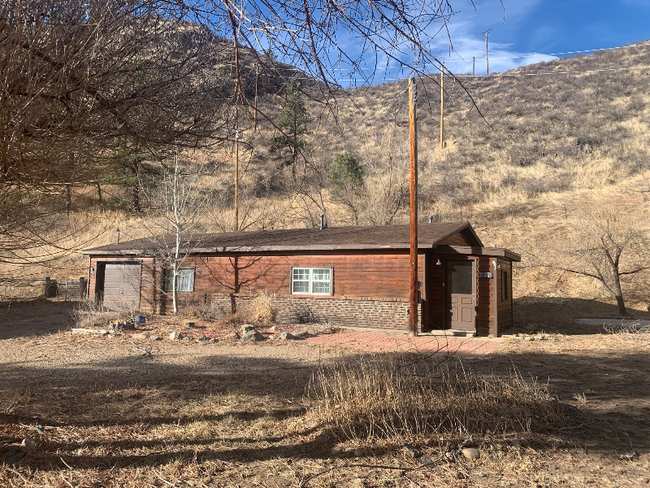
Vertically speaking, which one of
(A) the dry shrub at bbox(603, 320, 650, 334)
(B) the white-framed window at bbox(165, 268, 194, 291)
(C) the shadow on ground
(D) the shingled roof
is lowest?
(C) the shadow on ground

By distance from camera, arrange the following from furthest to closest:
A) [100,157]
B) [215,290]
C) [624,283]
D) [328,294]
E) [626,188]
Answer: [626,188], [624,283], [215,290], [328,294], [100,157]

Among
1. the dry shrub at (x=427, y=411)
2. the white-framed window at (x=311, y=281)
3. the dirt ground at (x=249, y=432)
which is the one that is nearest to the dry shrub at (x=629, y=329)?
the dirt ground at (x=249, y=432)

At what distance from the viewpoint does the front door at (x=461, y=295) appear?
14656 millimetres

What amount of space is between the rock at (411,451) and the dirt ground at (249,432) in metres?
0.04

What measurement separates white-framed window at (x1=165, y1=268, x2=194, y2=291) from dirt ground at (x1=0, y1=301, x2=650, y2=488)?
Answer: 9.23m

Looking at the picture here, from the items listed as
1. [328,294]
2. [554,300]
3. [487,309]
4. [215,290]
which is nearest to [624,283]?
[554,300]

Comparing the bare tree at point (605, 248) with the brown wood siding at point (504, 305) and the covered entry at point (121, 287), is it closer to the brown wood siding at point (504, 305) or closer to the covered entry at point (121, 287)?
the brown wood siding at point (504, 305)

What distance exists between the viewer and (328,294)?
16.1 meters

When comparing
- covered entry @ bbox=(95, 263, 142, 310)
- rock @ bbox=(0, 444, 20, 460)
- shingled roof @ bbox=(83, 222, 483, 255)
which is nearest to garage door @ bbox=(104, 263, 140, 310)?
covered entry @ bbox=(95, 263, 142, 310)

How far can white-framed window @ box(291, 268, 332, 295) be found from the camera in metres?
16.2

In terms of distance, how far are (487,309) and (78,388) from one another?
38.0ft

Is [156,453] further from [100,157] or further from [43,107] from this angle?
[43,107]

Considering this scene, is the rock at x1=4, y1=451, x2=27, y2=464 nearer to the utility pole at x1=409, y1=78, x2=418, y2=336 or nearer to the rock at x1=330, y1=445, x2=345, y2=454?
the rock at x1=330, y1=445, x2=345, y2=454

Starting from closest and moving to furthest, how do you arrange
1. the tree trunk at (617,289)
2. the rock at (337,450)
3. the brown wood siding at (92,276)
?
the rock at (337,450) → the tree trunk at (617,289) → the brown wood siding at (92,276)
